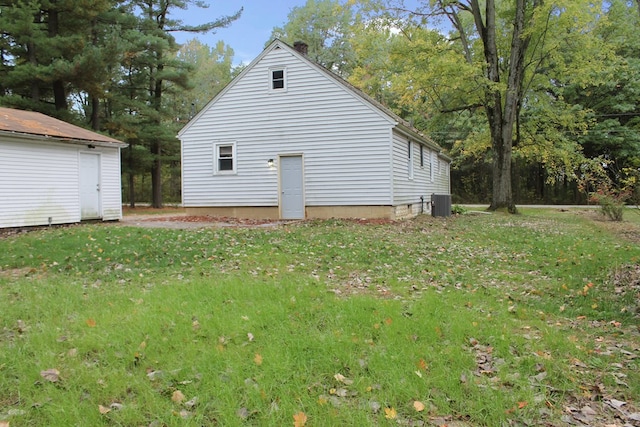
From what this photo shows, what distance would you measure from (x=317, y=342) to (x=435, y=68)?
16283 millimetres

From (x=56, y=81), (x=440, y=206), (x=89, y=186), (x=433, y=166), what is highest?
(x=56, y=81)

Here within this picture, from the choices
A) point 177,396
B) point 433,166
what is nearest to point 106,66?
point 433,166

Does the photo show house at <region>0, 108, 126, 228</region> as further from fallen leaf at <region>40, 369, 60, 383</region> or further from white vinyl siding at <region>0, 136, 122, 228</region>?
fallen leaf at <region>40, 369, 60, 383</region>

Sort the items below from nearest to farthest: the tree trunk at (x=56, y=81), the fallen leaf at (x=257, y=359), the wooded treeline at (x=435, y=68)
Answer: the fallen leaf at (x=257, y=359) < the wooded treeline at (x=435, y=68) < the tree trunk at (x=56, y=81)

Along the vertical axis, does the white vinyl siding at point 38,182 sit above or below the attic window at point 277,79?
below

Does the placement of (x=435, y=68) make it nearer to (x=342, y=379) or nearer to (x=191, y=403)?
(x=342, y=379)

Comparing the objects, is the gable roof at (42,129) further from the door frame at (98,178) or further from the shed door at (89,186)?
the shed door at (89,186)

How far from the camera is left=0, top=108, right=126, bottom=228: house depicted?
1200cm

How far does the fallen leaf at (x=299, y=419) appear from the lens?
2.66m

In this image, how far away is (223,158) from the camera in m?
16.5

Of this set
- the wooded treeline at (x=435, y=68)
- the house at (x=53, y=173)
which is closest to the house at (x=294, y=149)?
the house at (x=53, y=173)

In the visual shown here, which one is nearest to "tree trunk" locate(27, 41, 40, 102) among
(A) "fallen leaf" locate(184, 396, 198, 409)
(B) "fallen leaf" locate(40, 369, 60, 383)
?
(B) "fallen leaf" locate(40, 369, 60, 383)

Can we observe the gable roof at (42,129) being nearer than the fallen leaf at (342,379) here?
No

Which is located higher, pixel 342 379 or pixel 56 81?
pixel 56 81
